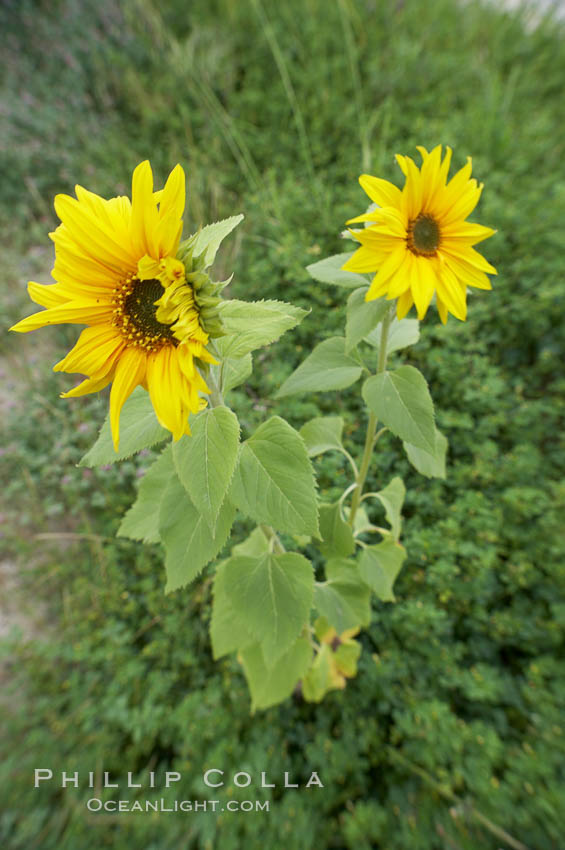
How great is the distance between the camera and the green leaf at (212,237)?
0.66 m

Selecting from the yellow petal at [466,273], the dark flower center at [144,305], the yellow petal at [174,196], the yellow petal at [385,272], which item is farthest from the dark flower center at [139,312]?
the yellow petal at [466,273]

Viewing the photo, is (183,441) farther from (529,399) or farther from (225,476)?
(529,399)

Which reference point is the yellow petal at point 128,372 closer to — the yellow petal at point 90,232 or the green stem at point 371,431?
the yellow petal at point 90,232

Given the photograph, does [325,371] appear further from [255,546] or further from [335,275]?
[255,546]

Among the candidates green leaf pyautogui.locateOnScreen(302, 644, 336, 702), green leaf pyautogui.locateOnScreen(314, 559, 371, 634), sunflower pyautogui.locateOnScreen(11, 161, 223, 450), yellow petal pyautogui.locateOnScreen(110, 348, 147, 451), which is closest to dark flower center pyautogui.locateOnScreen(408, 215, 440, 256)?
sunflower pyautogui.locateOnScreen(11, 161, 223, 450)

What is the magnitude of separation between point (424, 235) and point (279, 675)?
4.08 ft

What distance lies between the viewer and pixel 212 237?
67cm

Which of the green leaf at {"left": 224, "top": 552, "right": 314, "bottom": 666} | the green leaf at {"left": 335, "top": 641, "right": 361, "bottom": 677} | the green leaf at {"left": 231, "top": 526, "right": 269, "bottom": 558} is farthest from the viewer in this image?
the green leaf at {"left": 335, "top": 641, "right": 361, "bottom": 677}

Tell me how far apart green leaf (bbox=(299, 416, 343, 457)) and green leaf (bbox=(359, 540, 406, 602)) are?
0.35 m

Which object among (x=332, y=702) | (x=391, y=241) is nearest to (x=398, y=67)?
(x=391, y=241)

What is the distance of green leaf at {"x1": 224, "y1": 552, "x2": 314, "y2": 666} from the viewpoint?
3.29 feet

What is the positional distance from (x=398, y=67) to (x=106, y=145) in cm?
226

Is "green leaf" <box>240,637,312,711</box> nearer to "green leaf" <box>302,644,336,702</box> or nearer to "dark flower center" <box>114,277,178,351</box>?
"green leaf" <box>302,644,336,702</box>

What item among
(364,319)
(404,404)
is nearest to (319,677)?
(404,404)
